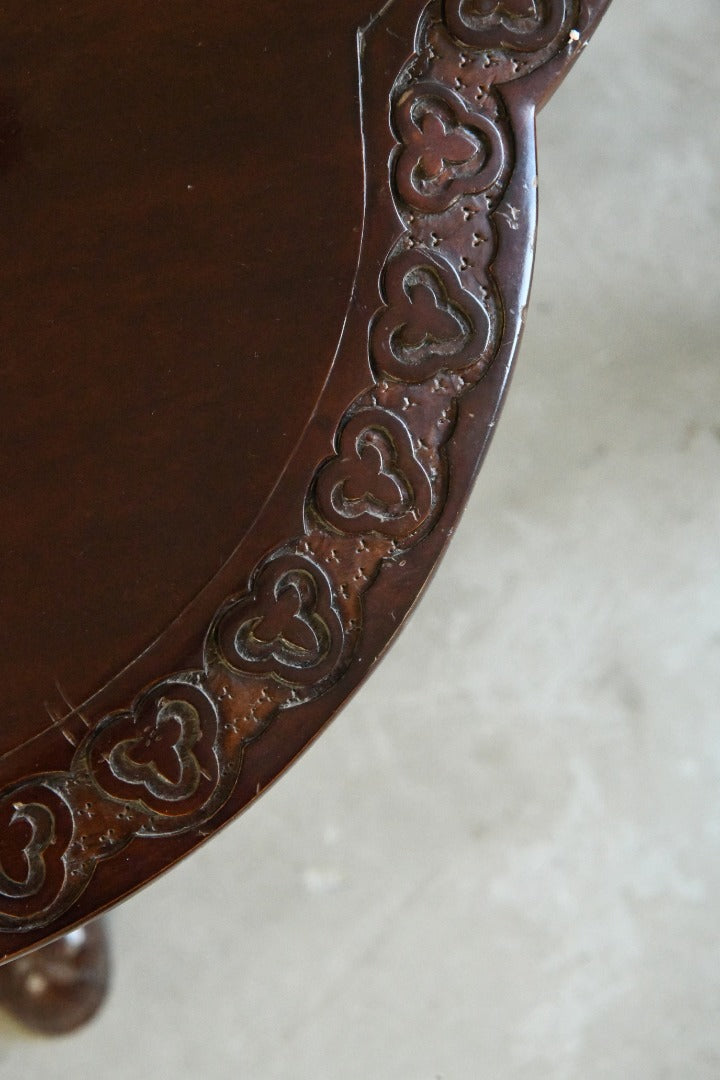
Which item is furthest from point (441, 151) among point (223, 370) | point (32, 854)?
point (32, 854)

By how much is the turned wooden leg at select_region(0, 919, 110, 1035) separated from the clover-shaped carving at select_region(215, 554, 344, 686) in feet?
2.64

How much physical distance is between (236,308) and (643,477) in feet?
3.05

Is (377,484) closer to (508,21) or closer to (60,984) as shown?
(508,21)

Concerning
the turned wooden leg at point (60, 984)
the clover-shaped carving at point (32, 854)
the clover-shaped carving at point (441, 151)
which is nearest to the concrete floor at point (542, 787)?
the turned wooden leg at point (60, 984)

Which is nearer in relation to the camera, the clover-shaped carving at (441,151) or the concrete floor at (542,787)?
the clover-shaped carving at (441,151)

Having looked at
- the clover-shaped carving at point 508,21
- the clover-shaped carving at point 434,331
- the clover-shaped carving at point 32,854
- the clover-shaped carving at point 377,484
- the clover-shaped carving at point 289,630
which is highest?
the clover-shaped carving at point 508,21

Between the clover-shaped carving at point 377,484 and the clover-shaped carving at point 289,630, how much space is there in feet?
0.16

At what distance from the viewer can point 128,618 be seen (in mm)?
796

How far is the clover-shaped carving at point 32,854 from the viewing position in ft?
2.56

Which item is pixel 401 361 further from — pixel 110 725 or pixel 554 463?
pixel 554 463

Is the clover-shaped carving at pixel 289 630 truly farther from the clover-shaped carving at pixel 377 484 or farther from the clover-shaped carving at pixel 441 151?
the clover-shaped carving at pixel 441 151

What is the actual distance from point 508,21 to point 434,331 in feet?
0.84

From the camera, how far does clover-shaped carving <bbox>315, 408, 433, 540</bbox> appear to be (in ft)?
2.57

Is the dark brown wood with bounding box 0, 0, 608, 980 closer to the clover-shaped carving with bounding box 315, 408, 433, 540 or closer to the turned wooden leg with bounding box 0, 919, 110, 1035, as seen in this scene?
the clover-shaped carving with bounding box 315, 408, 433, 540
